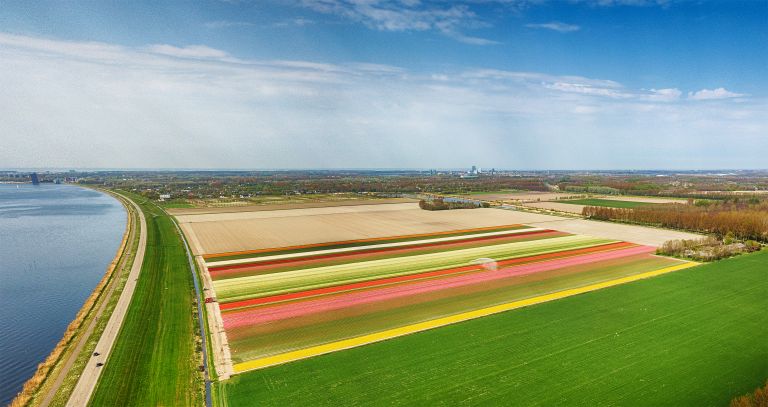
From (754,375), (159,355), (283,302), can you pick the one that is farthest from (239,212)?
(754,375)

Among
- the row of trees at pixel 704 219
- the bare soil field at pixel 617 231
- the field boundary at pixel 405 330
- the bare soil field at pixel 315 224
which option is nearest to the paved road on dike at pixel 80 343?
the field boundary at pixel 405 330

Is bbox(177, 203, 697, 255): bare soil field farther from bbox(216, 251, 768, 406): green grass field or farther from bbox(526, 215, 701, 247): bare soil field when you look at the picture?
bbox(216, 251, 768, 406): green grass field

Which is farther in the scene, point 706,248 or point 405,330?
point 706,248

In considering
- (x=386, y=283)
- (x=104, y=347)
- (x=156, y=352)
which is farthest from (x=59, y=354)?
(x=386, y=283)

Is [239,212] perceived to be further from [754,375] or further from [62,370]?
[754,375]

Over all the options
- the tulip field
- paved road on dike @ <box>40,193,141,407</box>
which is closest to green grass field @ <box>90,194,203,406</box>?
paved road on dike @ <box>40,193,141,407</box>

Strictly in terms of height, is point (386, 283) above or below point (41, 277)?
above

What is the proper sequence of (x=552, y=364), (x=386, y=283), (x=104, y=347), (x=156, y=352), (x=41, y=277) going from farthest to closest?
1. (x=41, y=277)
2. (x=386, y=283)
3. (x=104, y=347)
4. (x=156, y=352)
5. (x=552, y=364)

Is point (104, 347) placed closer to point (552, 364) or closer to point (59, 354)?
point (59, 354)
